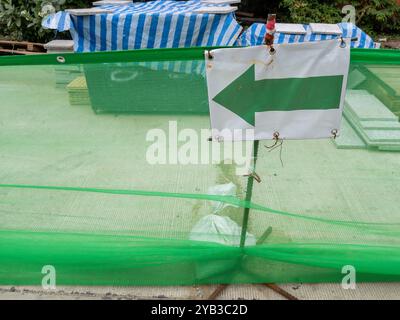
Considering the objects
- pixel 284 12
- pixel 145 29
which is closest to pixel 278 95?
pixel 145 29

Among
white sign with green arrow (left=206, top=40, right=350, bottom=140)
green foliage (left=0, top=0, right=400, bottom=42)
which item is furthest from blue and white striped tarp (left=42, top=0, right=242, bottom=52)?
white sign with green arrow (left=206, top=40, right=350, bottom=140)

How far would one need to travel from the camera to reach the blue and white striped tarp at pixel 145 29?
4977mm

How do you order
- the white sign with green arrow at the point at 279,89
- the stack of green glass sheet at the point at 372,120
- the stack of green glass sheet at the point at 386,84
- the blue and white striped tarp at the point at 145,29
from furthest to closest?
the blue and white striped tarp at the point at 145,29 → the stack of green glass sheet at the point at 372,120 → the stack of green glass sheet at the point at 386,84 → the white sign with green arrow at the point at 279,89

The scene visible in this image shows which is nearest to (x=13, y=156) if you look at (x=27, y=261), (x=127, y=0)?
(x=27, y=261)

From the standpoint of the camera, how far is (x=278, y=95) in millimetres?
2027

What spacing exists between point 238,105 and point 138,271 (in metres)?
1.31

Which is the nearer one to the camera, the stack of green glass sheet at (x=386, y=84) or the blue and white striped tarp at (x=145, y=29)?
the stack of green glass sheet at (x=386, y=84)

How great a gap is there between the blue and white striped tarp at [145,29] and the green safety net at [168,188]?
114 inches

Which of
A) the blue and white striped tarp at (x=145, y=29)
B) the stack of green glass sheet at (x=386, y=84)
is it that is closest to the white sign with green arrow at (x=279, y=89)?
the stack of green glass sheet at (x=386, y=84)

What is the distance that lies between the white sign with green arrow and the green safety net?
237 mm

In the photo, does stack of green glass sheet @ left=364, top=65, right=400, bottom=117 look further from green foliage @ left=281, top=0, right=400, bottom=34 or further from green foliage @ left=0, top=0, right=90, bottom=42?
green foliage @ left=0, top=0, right=90, bottom=42

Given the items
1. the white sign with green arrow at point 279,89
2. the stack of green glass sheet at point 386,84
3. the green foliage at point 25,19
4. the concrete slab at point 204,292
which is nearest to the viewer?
the white sign with green arrow at point 279,89

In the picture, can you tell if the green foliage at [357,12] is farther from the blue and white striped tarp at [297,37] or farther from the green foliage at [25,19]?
the green foliage at [25,19]

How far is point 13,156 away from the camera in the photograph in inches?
98.6
